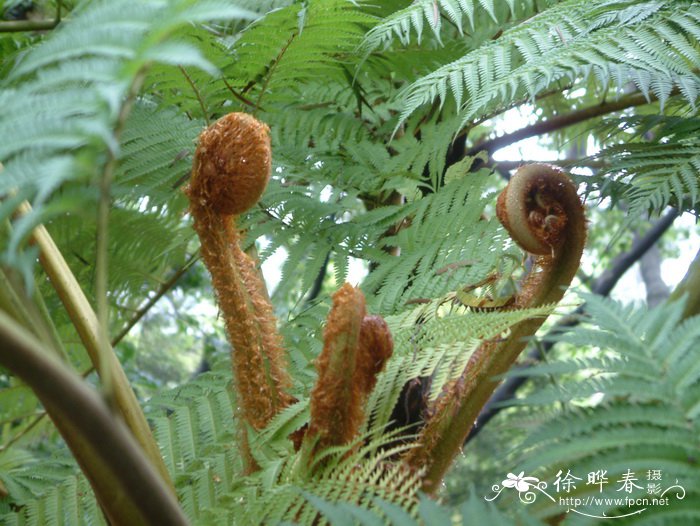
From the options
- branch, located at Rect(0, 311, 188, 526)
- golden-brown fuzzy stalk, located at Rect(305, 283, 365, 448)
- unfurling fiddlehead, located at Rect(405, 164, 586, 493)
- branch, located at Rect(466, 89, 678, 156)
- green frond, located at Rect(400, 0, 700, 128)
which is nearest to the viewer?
branch, located at Rect(0, 311, 188, 526)

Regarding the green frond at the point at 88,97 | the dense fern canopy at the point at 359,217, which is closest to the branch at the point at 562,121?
the dense fern canopy at the point at 359,217

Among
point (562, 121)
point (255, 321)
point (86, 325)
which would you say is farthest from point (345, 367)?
point (562, 121)

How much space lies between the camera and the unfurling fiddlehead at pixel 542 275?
0.74m

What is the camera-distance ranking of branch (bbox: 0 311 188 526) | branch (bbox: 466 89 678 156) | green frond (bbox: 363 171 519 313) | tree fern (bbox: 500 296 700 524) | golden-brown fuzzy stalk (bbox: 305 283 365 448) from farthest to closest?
1. branch (bbox: 466 89 678 156)
2. green frond (bbox: 363 171 519 313)
3. golden-brown fuzzy stalk (bbox: 305 283 365 448)
4. tree fern (bbox: 500 296 700 524)
5. branch (bbox: 0 311 188 526)

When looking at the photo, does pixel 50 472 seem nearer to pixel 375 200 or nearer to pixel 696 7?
pixel 375 200

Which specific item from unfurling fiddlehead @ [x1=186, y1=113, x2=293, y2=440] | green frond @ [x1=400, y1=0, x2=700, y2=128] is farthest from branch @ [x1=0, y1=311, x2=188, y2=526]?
green frond @ [x1=400, y1=0, x2=700, y2=128]

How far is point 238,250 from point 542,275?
31 centimetres

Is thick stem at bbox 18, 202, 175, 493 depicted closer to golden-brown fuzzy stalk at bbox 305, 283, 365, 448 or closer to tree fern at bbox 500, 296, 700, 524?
golden-brown fuzzy stalk at bbox 305, 283, 365, 448

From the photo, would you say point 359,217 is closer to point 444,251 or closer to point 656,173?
point 444,251

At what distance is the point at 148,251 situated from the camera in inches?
63.7

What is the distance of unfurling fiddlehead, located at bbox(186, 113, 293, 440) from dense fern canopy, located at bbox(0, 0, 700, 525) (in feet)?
0.14

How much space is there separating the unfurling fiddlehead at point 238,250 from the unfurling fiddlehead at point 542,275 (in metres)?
0.16

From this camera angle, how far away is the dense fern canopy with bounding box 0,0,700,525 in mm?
434

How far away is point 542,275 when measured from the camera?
771 mm
